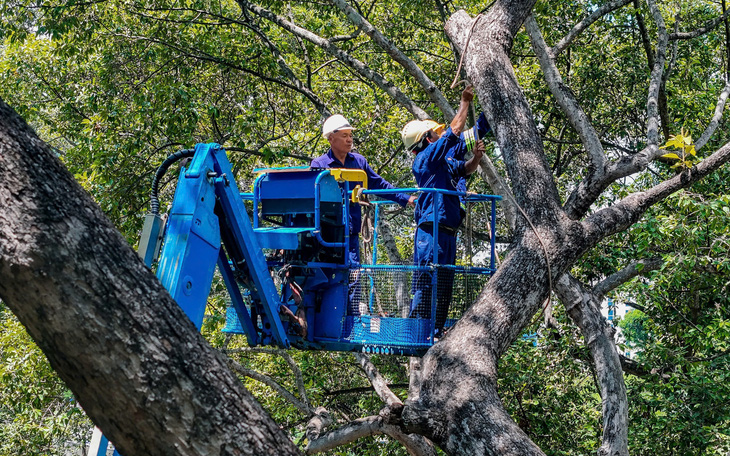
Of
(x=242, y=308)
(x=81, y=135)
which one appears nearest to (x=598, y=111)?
(x=81, y=135)

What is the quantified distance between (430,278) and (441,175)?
862 mm

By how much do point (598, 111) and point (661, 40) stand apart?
3205mm

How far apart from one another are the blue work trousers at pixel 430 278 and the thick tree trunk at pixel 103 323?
3.35m

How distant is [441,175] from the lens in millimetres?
5703

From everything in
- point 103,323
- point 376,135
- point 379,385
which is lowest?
point 103,323

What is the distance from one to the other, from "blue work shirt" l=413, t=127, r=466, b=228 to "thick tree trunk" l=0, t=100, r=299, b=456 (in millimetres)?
3691

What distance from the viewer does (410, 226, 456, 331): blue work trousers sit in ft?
17.4

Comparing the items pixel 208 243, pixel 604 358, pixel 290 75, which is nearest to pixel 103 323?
pixel 208 243

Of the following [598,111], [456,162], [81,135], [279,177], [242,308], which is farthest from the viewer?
[598,111]

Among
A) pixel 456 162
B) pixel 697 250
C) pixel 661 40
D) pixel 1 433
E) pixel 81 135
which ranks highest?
pixel 661 40

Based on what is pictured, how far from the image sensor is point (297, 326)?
5203 mm

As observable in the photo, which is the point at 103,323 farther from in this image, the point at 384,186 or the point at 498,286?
the point at 384,186

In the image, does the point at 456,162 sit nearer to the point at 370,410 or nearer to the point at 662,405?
the point at 662,405

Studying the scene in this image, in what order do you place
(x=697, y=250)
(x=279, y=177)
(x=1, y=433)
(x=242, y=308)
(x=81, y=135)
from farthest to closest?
(x=1, y=433)
(x=81, y=135)
(x=697, y=250)
(x=279, y=177)
(x=242, y=308)
